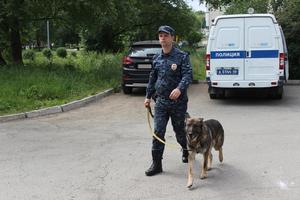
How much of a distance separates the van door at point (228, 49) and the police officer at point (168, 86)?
7131 millimetres

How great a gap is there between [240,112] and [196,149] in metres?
6.45

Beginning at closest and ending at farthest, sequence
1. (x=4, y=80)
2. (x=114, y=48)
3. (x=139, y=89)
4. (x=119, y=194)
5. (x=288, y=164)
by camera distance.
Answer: (x=119, y=194) → (x=288, y=164) → (x=4, y=80) → (x=139, y=89) → (x=114, y=48)

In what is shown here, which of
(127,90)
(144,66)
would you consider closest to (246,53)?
(144,66)

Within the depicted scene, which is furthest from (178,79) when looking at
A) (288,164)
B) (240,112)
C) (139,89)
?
(139,89)

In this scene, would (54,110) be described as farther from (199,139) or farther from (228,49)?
(199,139)

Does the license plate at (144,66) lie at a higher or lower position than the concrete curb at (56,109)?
higher

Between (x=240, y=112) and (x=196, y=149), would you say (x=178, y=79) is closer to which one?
(x=196, y=149)

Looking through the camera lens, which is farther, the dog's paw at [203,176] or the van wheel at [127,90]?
the van wheel at [127,90]

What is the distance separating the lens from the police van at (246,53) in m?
13.6

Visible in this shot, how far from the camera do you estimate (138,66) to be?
52.7ft

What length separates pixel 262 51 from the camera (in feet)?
44.7

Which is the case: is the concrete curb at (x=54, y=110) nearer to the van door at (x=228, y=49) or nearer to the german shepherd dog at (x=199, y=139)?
the van door at (x=228, y=49)

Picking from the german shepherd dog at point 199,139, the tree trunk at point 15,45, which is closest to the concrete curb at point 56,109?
the german shepherd dog at point 199,139

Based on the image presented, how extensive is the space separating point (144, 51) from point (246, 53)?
377 centimetres
